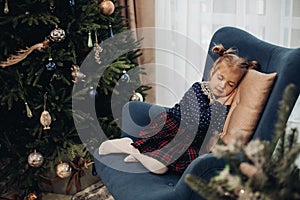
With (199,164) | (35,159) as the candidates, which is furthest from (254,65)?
(35,159)

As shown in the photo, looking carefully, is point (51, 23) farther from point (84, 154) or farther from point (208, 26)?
point (208, 26)

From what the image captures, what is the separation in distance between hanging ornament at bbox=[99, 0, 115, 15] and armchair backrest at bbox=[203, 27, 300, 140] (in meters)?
0.60

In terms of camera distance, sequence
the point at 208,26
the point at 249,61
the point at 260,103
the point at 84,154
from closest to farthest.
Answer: the point at 260,103 < the point at 249,61 < the point at 84,154 < the point at 208,26

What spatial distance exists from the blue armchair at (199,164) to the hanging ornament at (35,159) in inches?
16.5

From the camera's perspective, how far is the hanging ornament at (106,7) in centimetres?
231

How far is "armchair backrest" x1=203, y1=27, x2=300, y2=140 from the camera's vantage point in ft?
5.42

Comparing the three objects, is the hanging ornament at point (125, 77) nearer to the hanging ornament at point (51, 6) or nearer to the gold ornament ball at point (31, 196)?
the hanging ornament at point (51, 6)

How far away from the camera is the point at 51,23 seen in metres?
2.15

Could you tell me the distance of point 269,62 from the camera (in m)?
1.84

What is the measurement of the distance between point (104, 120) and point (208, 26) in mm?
810

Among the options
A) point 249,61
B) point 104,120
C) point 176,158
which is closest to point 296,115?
point 249,61

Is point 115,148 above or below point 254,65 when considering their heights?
below

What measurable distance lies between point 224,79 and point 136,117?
47 centimetres

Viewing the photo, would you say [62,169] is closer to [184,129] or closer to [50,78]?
[50,78]
